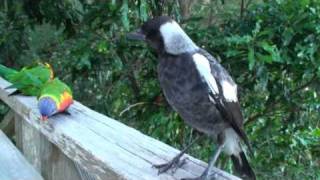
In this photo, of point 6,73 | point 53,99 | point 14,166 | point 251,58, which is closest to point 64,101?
point 53,99

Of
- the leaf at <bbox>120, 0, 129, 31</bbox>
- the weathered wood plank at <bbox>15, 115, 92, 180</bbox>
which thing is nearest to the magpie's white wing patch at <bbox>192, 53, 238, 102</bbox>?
the weathered wood plank at <bbox>15, 115, 92, 180</bbox>

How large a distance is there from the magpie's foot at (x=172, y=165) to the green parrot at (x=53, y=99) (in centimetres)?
42

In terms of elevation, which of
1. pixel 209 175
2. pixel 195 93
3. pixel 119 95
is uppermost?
pixel 195 93

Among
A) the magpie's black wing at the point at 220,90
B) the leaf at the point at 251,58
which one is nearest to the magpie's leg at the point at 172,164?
the magpie's black wing at the point at 220,90

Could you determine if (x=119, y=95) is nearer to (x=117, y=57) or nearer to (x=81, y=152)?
(x=117, y=57)

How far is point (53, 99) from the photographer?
1.83m

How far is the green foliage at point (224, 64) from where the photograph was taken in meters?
2.80

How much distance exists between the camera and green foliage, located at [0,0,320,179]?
2797 mm

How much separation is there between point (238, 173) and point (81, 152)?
531 millimetres

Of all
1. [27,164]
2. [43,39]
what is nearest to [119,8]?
[27,164]

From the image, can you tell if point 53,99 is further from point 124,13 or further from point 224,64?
point 224,64

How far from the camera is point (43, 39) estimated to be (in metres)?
5.09

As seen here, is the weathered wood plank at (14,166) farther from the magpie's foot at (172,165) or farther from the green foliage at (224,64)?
the green foliage at (224,64)

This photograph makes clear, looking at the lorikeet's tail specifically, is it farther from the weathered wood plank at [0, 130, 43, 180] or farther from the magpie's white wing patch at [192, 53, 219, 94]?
the magpie's white wing patch at [192, 53, 219, 94]
